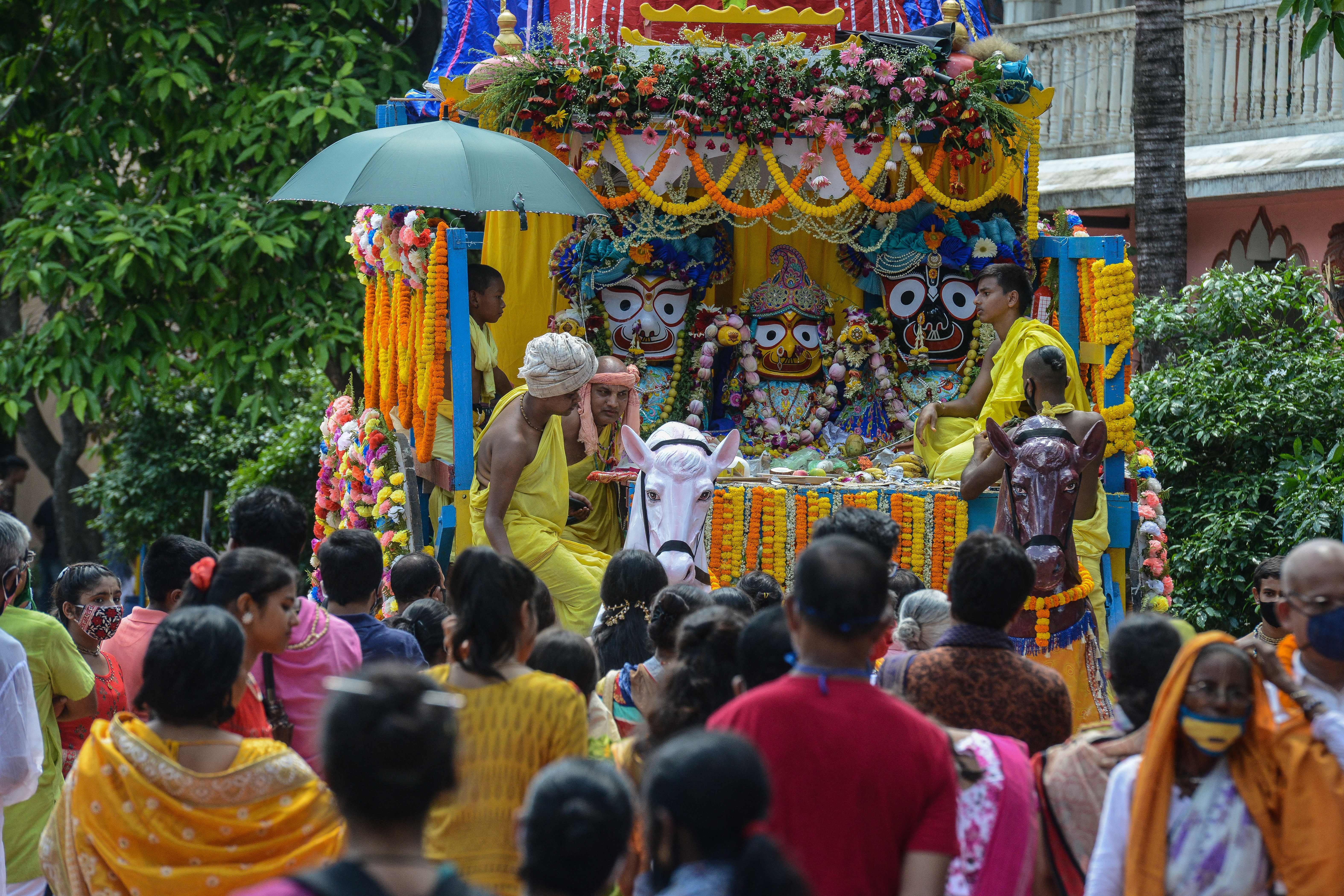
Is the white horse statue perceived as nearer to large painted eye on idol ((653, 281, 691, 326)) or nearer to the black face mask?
the black face mask

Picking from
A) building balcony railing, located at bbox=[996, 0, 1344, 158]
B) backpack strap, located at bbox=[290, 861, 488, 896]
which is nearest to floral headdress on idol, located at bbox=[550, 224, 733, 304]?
building balcony railing, located at bbox=[996, 0, 1344, 158]

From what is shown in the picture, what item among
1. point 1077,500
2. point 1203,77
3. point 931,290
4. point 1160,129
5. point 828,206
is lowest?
point 1077,500

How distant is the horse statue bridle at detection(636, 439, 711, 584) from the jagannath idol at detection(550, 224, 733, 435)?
266cm

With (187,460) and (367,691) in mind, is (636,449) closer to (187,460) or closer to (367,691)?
(367,691)

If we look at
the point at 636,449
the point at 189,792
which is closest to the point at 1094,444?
the point at 636,449

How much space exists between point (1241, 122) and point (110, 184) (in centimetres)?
1055

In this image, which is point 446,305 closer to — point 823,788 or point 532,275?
point 532,275

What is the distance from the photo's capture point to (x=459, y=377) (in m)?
8.53

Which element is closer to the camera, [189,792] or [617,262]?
[189,792]

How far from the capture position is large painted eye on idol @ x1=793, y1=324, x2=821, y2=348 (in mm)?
10547

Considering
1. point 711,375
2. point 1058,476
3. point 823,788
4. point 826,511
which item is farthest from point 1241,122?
point 823,788

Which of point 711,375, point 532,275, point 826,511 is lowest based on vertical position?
point 826,511

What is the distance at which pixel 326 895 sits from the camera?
230cm

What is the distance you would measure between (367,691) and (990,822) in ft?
4.90
